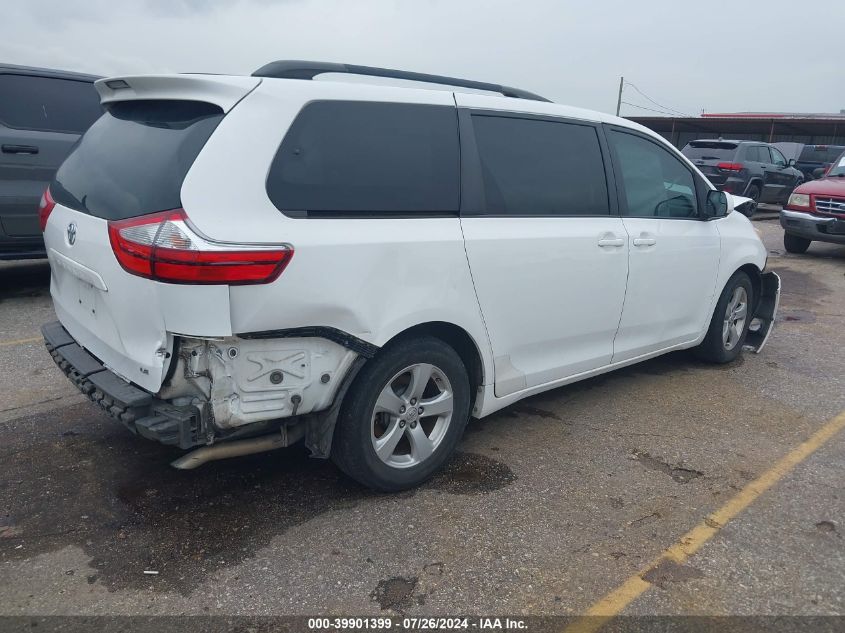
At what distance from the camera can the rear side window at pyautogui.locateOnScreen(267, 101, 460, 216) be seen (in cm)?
261

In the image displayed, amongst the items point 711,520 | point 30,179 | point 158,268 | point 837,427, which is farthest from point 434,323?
point 30,179

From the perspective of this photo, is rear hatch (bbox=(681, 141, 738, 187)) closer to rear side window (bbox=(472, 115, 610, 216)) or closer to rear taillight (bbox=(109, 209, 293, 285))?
rear side window (bbox=(472, 115, 610, 216))

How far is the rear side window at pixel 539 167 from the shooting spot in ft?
10.8

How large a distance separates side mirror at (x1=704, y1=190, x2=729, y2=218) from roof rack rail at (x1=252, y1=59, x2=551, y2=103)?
5.28 ft

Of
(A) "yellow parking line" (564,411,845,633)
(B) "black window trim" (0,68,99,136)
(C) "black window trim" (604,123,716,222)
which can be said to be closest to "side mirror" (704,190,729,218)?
(C) "black window trim" (604,123,716,222)

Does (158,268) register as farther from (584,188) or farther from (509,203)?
(584,188)

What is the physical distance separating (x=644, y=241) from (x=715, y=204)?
968mm

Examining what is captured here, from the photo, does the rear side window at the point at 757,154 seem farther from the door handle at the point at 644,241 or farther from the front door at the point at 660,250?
the door handle at the point at 644,241

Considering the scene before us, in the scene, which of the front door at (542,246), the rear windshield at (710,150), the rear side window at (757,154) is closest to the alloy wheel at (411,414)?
the front door at (542,246)

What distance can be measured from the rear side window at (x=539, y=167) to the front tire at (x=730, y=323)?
1698mm

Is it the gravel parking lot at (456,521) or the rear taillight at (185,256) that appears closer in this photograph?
the rear taillight at (185,256)

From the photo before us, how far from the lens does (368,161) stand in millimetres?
2832

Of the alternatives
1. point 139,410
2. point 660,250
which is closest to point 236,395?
point 139,410

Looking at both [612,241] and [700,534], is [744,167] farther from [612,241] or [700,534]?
[700,534]
